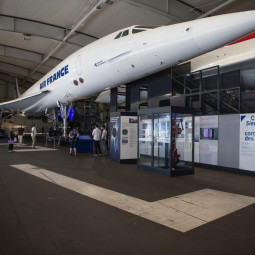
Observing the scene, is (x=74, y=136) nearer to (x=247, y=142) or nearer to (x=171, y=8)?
(x=247, y=142)

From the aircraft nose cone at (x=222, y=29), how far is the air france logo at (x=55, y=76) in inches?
241

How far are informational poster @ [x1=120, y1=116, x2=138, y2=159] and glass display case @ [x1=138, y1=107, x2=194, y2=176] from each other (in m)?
0.82

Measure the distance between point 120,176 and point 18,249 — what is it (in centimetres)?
413

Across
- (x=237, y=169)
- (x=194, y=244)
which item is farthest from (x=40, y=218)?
(x=237, y=169)

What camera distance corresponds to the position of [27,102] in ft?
45.7

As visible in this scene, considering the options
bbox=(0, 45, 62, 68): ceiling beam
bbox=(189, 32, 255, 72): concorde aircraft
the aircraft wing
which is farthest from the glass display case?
bbox=(0, 45, 62, 68): ceiling beam

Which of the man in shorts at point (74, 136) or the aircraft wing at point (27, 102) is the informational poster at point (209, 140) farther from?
the aircraft wing at point (27, 102)

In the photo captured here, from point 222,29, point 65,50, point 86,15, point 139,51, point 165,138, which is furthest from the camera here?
point 65,50

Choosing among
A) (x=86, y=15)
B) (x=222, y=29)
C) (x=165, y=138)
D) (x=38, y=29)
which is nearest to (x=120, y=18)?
(x=86, y=15)

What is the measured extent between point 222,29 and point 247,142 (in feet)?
12.0

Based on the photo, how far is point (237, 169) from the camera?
7.33 m

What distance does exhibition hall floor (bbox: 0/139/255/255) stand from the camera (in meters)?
2.71

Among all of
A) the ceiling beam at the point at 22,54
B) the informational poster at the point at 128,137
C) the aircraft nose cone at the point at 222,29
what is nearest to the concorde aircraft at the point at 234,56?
the informational poster at the point at 128,137

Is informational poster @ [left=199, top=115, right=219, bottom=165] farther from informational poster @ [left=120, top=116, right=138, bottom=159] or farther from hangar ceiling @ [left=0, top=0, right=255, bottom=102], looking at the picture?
hangar ceiling @ [left=0, top=0, right=255, bottom=102]
